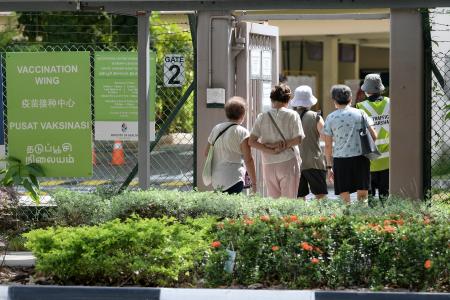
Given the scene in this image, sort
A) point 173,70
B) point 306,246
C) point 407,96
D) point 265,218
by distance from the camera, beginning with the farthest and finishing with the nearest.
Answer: point 173,70 < point 407,96 < point 265,218 < point 306,246

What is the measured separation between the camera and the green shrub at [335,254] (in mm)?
7832

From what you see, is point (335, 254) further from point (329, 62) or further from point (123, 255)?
point (329, 62)

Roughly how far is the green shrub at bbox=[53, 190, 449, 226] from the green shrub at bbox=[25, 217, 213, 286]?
98 cm

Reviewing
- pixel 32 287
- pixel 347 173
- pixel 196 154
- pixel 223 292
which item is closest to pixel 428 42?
pixel 347 173

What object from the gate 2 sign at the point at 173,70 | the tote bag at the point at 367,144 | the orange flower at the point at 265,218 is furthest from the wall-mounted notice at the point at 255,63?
the orange flower at the point at 265,218

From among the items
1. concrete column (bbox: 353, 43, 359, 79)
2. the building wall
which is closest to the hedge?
concrete column (bbox: 353, 43, 359, 79)

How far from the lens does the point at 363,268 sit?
800 cm

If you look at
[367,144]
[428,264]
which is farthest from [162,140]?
[428,264]

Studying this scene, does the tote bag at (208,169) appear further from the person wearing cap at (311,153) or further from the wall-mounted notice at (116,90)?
the person wearing cap at (311,153)

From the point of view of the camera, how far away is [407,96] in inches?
424

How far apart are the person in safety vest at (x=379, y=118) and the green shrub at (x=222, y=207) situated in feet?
7.99

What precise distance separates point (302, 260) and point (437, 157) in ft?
19.7

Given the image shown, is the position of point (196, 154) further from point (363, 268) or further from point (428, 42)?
point (363, 268)

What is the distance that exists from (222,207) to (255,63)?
345 cm
